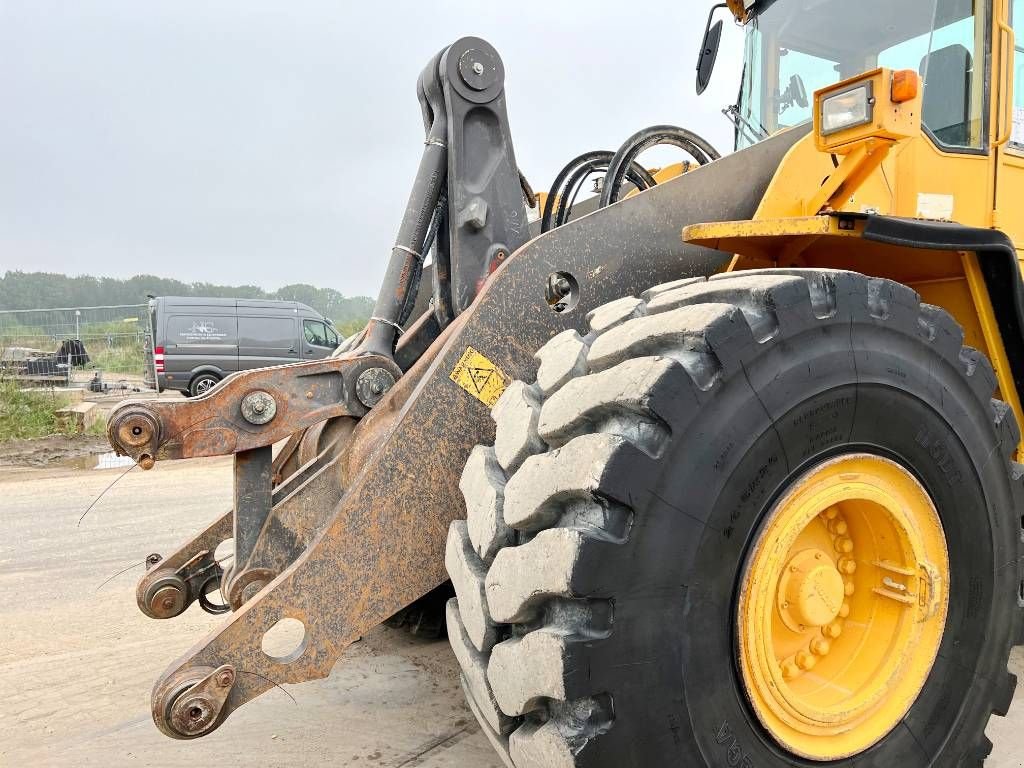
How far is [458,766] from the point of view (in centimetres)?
245

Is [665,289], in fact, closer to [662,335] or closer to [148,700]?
[662,335]

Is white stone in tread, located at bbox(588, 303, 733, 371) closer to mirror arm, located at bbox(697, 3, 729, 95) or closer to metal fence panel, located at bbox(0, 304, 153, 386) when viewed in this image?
mirror arm, located at bbox(697, 3, 729, 95)

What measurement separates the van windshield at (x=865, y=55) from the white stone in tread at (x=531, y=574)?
6.79 feet

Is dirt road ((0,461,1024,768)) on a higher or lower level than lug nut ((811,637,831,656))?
lower

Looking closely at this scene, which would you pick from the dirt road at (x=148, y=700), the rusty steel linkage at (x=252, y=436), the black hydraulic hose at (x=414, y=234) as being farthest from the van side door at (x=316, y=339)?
the rusty steel linkage at (x=252, y=436)

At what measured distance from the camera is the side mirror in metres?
3.92

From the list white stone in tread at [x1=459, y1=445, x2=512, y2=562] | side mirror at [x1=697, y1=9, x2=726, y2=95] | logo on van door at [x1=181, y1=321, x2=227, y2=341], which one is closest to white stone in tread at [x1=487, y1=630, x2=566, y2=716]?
white stone in tread at [x1=459, y1=445, x2=512, y2=562]

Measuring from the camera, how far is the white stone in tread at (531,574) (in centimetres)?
157

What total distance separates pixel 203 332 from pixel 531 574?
18244 mm

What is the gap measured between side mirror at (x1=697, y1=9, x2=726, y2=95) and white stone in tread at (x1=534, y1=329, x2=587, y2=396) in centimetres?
264

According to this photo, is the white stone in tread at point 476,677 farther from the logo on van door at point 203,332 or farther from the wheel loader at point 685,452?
the logo on van door at point 203,332

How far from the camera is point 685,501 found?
1658mm

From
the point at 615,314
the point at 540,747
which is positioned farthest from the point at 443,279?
the point at 540,747

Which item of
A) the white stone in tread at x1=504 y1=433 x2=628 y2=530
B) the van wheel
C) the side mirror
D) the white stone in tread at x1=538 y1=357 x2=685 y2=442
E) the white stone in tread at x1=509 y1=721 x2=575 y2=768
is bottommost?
the van wheel
